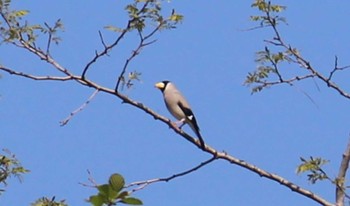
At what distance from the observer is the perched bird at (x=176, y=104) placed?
7.82 metres

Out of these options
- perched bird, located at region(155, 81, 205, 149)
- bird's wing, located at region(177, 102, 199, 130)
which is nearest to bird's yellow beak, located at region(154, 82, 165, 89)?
perched bird, located at region(155, 81, 205, 149)

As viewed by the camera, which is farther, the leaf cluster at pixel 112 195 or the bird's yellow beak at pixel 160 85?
the bird's yellow beak at pixel 160 85

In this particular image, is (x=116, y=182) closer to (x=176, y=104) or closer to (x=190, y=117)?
(x=190, y=117)

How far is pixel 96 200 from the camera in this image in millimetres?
2150

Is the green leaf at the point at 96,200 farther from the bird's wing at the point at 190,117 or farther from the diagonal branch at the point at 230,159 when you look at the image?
the bird's wing at the point at 190,117

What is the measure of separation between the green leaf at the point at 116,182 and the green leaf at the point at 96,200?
45 millimetres

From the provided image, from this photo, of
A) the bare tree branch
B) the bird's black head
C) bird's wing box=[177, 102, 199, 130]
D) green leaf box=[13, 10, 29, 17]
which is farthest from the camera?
the bird's black head

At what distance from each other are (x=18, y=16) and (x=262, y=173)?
1.69 m

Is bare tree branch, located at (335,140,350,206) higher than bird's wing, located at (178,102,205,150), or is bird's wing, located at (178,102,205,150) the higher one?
bird's wing, located at (178,102,205,150)

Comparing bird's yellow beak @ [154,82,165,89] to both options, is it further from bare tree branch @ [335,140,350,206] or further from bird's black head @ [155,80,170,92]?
bare tree branch @ [335,140,350,206]

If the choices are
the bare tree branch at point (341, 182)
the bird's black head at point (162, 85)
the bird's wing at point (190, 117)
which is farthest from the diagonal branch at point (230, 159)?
the bird's black head at point (162, 85)

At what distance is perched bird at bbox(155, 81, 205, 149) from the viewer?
7816 mm

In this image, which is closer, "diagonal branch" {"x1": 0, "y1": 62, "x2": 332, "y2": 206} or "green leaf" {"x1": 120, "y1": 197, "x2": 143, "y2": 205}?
"green leaf" {"x1": 120, "y1": 197, "x2": 143, "y2": 205}

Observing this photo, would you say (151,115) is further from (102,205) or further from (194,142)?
(102,205)
